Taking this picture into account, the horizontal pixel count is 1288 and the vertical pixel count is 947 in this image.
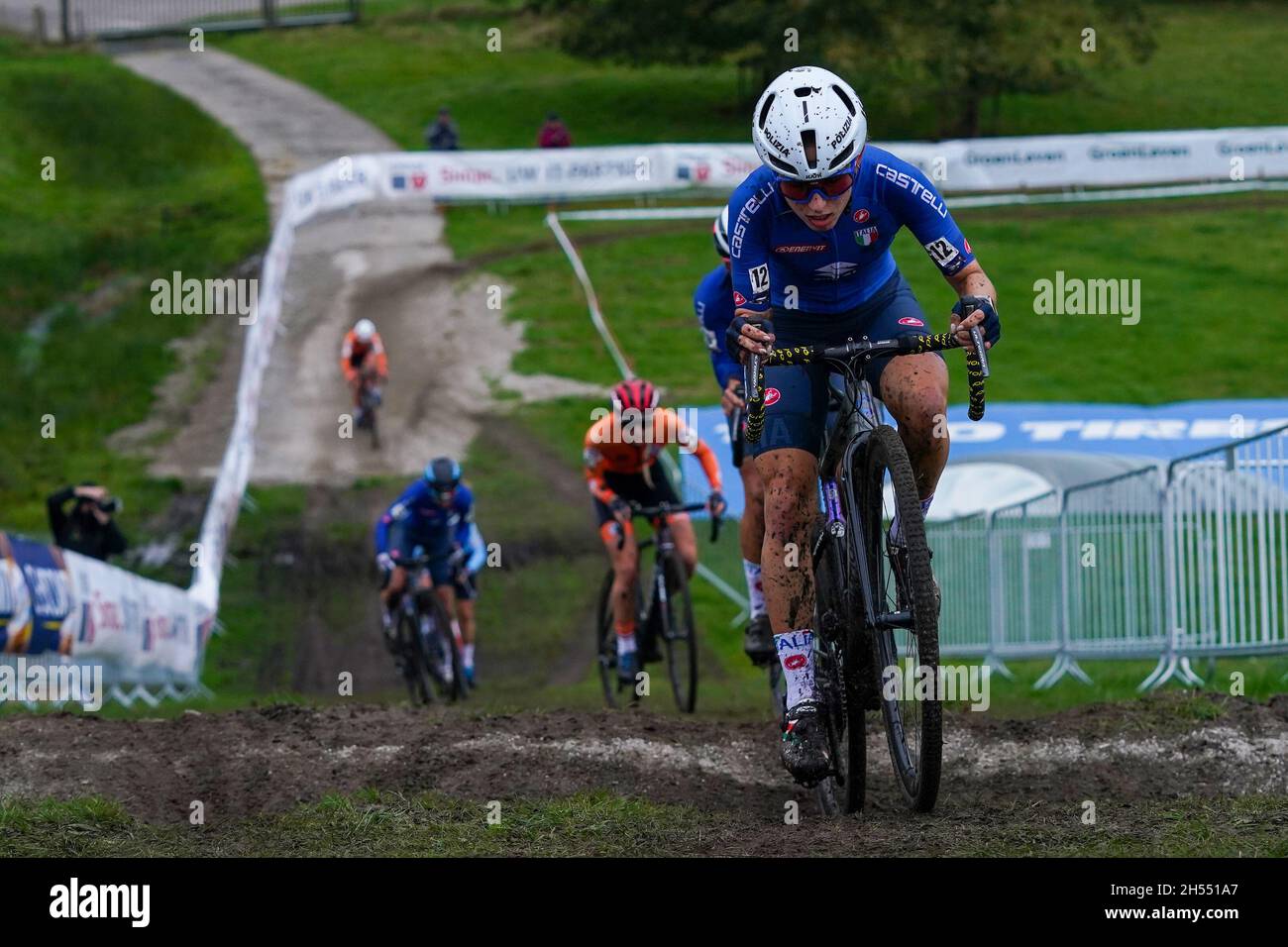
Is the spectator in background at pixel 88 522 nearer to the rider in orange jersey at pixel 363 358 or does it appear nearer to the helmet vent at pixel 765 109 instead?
the rider in orange jersey at pixel 363 358

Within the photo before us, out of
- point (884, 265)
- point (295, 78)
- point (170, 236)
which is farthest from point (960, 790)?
point (295, 78)

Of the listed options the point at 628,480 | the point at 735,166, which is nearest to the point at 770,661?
the point at 628,480

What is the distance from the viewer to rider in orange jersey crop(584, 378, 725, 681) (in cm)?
1132

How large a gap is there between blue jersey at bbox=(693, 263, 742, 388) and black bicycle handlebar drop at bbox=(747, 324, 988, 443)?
110 inches

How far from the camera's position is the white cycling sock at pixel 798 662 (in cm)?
679

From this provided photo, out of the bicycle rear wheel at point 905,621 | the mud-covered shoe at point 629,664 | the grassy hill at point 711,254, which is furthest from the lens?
the grassy hill at point 711,254

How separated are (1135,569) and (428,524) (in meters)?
5.69

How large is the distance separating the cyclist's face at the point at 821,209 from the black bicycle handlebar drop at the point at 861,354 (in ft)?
1.54

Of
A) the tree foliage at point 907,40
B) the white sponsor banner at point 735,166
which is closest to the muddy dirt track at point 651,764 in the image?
the white sponsor banner at point 735,166

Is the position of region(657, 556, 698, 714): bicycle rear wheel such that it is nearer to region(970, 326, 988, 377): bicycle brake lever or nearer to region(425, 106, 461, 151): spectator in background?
region(970, 326, 988, 377): bicycle brake lever

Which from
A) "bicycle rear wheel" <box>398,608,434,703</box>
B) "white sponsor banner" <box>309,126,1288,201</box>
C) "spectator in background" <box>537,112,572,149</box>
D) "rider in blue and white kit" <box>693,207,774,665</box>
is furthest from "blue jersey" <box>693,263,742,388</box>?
"spectator in background" <box>537,112,572,149</box>

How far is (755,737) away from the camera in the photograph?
8.80m

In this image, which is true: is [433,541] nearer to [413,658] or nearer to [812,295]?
[413,658]

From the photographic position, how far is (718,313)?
31.5 ft
